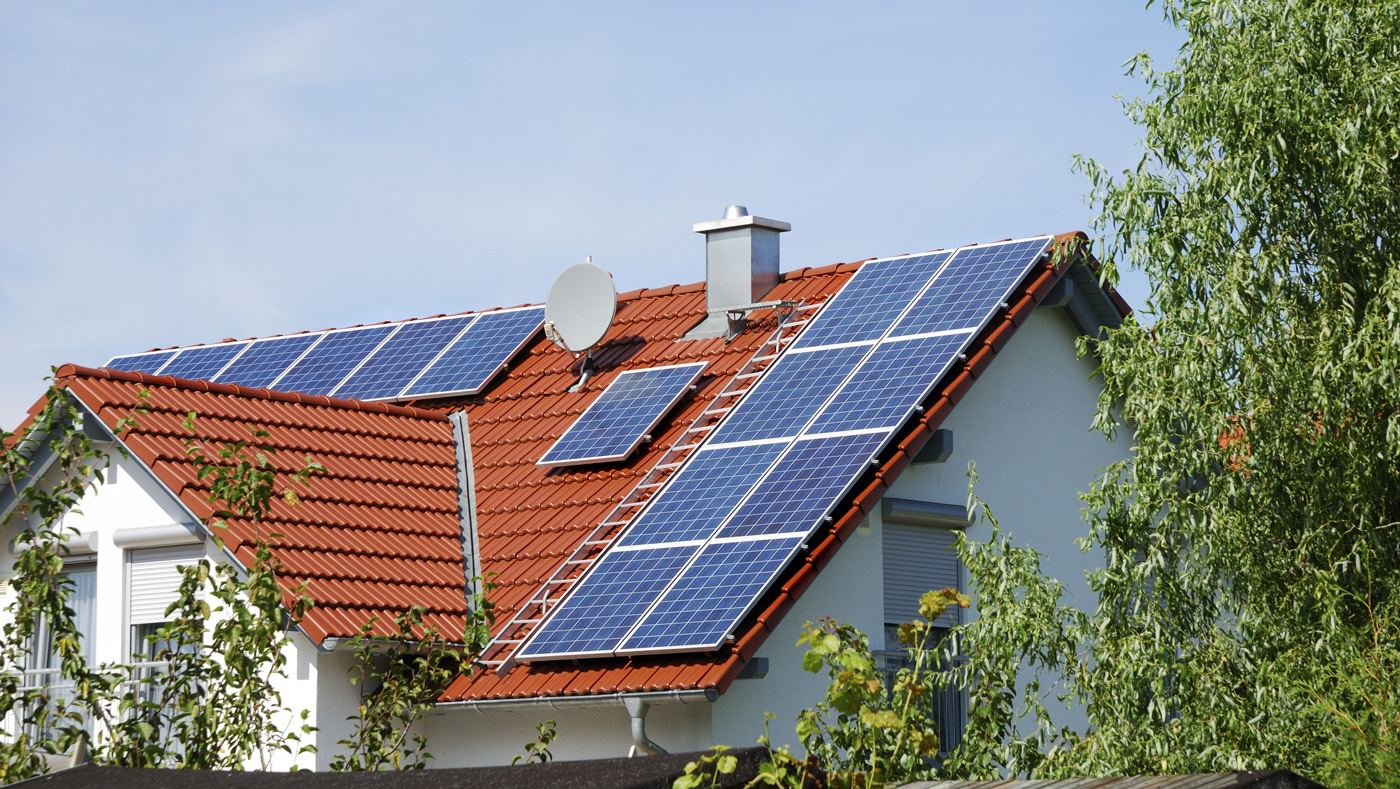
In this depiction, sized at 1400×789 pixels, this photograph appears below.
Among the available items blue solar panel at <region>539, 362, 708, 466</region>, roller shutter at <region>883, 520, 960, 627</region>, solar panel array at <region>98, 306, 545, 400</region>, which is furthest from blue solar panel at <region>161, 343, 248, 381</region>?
roller shutter at <region>883, 520, 960, 627</region>

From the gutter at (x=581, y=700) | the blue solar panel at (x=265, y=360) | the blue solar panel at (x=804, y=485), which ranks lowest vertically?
the gutter at (x=581, y=700)

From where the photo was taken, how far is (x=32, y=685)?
1562 cm

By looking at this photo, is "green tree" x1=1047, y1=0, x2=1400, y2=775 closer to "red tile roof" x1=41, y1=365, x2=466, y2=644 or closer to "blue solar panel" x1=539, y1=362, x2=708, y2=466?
"blue solar panel" x1=539, y1=362, x2=708, y2=466

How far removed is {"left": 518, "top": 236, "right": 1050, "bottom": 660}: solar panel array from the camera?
13.7 meters

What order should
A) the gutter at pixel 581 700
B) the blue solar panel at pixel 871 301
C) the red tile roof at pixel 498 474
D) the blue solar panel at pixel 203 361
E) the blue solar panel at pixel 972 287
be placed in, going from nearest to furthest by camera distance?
the gutter at pixel 581 700
the red tile roof at pixel 498 474
the blue solar panel at pixel 972 287
the blue solar panel at pixel 871 301
the blue solar panel at pixel 203 361

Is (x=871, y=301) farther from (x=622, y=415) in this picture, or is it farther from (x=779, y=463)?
(x=779, y=463)

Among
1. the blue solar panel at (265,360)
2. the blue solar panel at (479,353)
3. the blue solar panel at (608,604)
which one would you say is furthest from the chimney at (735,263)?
the blue solar panel at (265,360)

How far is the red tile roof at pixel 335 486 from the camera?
1457cm

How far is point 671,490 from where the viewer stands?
611 inches

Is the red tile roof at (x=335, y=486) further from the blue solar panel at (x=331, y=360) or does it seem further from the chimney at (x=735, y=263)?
the chimney at (x=735, y=263)

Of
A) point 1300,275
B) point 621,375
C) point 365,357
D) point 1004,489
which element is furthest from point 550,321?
point 1300,275

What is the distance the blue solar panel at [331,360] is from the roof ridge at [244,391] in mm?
1836

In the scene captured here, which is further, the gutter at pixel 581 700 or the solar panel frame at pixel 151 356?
the solar panel frame at pixel 151 356

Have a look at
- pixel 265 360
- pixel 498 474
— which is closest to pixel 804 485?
pixel 498 474
